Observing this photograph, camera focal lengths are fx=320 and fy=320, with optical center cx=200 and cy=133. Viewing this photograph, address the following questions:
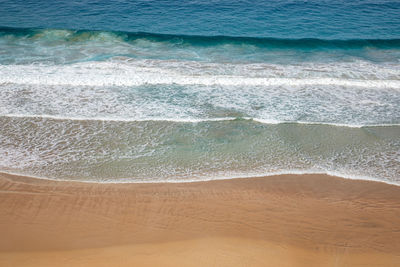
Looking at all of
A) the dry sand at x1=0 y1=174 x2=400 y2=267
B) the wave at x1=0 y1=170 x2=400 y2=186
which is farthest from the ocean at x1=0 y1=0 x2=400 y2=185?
the dry sand at x1=0 y1=174 x2=400 y2=267

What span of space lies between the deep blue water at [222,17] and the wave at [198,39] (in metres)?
0.55

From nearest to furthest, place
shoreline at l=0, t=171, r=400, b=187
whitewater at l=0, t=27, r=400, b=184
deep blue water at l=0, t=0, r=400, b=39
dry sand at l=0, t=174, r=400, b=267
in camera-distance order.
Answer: dry sand at l=0, t=174, r=400, b=267
shoreline at l=0, t=171, r=400, b=187
whitewater at l=0, t=27, r=400, b=184
deep blue water at l=0, t=0, r=400, b=39

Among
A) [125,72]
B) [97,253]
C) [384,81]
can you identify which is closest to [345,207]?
[97,253]

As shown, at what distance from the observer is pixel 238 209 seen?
604 centimetres

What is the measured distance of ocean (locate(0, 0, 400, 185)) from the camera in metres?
7.37

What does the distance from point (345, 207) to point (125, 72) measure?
8.82 m

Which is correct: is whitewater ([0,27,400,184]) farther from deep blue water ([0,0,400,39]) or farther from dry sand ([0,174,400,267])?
deep blue water ([0,0,400,39])

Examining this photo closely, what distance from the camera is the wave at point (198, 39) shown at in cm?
1480

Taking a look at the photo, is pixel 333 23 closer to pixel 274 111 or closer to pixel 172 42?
pixel 172 42

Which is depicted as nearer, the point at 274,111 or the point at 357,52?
the point at 274,111

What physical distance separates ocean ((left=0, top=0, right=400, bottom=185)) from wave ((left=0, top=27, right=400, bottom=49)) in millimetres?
85

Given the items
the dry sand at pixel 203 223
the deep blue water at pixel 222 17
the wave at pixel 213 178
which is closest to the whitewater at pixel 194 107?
the wave at pixel 213 178

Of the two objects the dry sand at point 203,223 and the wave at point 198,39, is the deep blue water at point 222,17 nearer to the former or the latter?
the wave at point 198,39

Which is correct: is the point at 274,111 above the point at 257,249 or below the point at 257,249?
above
